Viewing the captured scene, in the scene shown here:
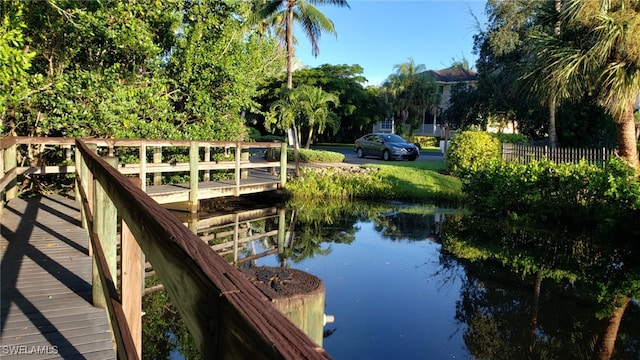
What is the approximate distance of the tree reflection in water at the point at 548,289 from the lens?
5.52 meters

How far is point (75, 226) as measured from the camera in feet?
21.6

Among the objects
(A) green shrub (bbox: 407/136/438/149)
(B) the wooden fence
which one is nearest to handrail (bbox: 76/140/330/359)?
(B) the wooden fence

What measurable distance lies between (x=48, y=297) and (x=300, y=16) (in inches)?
951

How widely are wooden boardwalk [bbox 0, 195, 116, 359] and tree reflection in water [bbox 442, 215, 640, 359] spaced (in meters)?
4.13

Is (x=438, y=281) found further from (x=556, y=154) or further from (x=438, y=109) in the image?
(x=438, y=109)

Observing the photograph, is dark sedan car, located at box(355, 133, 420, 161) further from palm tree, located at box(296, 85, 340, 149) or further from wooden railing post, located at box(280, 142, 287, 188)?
wooden railing post, located at box(280, 142, 287, 188)

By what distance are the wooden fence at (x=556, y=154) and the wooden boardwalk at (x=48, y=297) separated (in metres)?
12.4

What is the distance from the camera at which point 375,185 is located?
52.5 feet

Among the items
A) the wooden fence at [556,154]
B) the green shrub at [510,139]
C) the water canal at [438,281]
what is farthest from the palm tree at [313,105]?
the water canal at [438,281]

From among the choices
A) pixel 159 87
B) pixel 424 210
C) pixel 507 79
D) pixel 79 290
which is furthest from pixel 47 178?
pixel 507 79

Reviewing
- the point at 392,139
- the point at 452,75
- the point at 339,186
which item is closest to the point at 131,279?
the point at 339,186

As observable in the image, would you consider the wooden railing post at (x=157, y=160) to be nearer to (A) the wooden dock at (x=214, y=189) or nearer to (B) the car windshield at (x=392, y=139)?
(A) the wooden dock at (x=214, y=189)

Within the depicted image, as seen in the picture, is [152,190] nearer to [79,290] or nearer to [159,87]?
[159,87]

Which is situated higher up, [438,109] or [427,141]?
[438,109]
